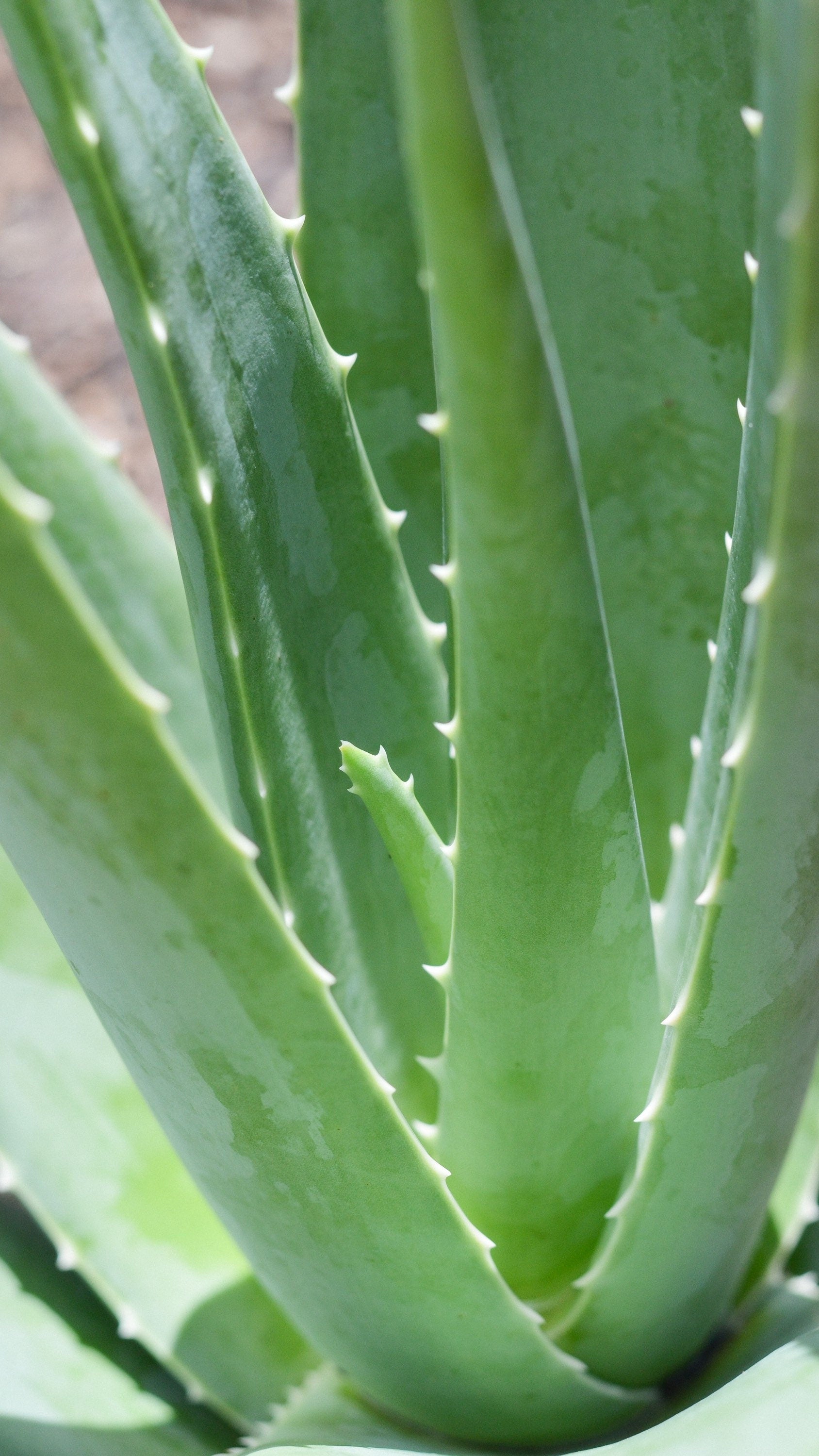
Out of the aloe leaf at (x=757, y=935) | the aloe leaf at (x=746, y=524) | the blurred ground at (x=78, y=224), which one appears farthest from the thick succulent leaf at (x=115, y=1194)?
the blurred ground at (x=78, y=224)

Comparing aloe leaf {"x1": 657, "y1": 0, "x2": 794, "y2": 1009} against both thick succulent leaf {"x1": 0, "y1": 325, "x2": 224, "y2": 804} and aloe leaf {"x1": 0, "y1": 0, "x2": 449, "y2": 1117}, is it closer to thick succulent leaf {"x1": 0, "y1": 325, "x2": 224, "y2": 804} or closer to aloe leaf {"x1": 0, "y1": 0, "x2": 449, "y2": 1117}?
aloe leaf {"x1": 0, "y1": 0, "x2": 449, "y2": 1117}

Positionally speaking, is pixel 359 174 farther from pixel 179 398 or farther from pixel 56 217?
pixel 56 217

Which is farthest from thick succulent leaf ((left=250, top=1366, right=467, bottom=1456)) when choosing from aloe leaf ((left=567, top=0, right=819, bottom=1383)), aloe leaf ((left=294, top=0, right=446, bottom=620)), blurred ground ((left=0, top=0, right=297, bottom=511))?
blurred ground ((left=0, top=0, right=297, bottom=511))

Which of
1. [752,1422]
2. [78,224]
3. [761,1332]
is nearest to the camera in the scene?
[752,1422]

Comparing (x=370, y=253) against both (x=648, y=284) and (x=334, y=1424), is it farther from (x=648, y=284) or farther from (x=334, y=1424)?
(x=334, y=1424)

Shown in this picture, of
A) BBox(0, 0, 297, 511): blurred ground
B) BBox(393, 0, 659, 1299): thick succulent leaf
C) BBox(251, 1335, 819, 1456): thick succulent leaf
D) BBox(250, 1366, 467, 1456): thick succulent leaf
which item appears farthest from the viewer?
BBox(0, 0, 297, 511): blurred ground

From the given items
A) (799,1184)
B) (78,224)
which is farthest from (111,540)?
(78,224)
